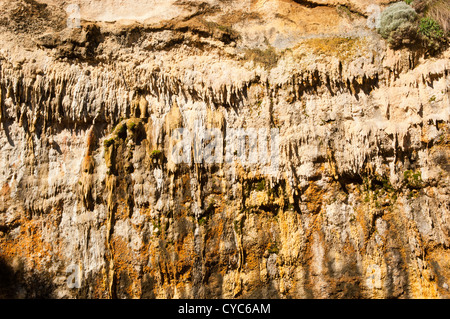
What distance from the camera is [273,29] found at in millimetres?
7719

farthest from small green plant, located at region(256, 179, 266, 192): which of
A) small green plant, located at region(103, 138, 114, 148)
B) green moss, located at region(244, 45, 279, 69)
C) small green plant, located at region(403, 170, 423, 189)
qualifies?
small green plant, located at region(103, 138, 114, 148)

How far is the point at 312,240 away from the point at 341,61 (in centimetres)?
378

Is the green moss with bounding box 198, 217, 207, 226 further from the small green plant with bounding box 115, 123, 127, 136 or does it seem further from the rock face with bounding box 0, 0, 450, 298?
the small green plant with bounding box 115, 123, 127, 136

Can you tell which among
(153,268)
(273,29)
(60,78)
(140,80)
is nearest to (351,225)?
(153,268)

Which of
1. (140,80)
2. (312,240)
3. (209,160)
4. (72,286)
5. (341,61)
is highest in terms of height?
(341,61)

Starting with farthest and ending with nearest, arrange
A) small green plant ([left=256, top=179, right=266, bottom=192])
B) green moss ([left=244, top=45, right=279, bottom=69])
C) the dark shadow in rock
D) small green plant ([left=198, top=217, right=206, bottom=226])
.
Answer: green moss ([left=244, top=45, right=279, bottom=69]) < small green plant ([left=256, top=179, right=266, bottom=192]) < small green plant ([left=198, top=217, right=206, bottom=226]) < the dark shadow in rock

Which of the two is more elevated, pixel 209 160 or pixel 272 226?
pixel 209 160

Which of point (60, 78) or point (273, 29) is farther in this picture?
point (273, 29)

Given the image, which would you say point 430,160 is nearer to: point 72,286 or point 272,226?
point 272,226

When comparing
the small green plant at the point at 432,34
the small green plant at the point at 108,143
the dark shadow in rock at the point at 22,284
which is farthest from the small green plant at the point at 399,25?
the dark shadow in rock at the point at 22,284

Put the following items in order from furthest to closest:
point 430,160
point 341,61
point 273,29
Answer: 1. point 273,29
2. point 341,61
3. point 430,160

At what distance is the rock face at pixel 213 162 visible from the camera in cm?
682

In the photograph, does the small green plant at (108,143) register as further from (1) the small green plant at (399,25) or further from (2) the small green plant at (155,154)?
(1) the small green plant at (399,25)

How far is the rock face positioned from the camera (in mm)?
6820
